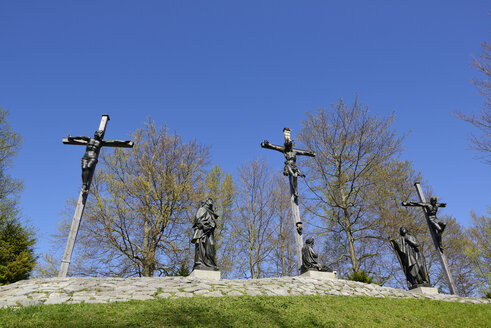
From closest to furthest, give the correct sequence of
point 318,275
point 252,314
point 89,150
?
point 252,314 < point 318,275 < point 89,150

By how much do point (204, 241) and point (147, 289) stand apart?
2.60 m

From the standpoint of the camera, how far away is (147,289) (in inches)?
285

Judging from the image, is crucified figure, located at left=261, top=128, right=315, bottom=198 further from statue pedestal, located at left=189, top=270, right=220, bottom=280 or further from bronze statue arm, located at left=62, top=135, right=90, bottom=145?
bronze statue arm, located at left=62, top=135, right=90, bottom=145

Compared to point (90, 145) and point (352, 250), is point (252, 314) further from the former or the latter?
point (352, 250)

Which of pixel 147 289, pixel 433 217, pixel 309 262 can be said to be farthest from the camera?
pixel 433 217

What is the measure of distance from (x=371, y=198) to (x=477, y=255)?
7.49m

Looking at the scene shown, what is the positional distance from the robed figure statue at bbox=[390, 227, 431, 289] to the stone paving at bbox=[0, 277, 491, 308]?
7.63ft

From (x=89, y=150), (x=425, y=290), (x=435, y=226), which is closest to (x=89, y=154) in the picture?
(x=89, y=150)

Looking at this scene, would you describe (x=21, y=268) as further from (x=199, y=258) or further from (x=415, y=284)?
(x=415, y=284)

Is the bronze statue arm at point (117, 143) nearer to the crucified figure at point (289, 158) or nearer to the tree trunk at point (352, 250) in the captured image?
the crucified figure at point (289, 158)

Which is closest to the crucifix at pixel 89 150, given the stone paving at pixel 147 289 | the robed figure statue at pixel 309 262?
the stone paving at pixel 147 289

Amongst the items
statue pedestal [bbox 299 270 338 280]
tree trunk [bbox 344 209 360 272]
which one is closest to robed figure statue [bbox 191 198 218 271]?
statue pedestal [bbox 299 270 338 280]

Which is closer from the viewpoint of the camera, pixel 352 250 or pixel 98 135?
pixel 98 135

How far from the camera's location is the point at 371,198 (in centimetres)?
1802
